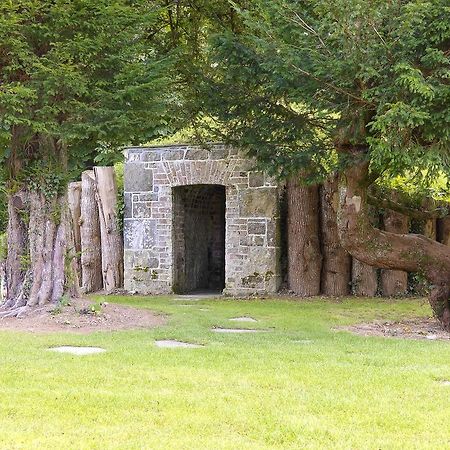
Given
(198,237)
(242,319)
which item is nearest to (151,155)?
(198,237)

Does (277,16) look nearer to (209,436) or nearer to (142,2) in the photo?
(142,2)

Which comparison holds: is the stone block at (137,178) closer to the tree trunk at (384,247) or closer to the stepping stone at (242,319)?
the stepping stone at (242,319)

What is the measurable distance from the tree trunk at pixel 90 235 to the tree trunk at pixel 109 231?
0.14 meters

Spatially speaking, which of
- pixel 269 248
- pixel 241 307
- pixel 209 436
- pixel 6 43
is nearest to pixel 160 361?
pixel 209 436

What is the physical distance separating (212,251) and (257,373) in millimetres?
10291

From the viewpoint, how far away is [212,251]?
1514 cm

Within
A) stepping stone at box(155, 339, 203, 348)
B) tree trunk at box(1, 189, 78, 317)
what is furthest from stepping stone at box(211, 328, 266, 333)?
tree trunk at box(1, 189, 78, 317)

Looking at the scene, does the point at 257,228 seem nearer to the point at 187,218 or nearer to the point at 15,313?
the point at 187,218

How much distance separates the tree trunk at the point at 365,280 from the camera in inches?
455

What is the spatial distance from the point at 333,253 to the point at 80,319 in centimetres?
533

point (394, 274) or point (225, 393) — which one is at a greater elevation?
point (394, 274)

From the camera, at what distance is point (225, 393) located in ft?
14.0

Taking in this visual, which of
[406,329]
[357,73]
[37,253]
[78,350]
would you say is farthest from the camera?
[37,253]

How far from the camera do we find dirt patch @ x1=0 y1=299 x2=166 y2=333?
735 cm
